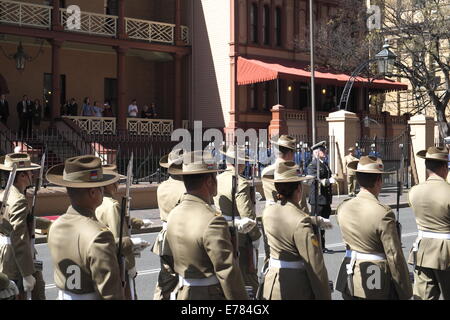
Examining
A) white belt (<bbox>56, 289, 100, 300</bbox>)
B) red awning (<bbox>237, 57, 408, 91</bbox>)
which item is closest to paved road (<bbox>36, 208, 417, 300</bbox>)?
white belt (<bbox>56, 289, 100, 300</bbox>)

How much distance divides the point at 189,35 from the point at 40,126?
27.8 ft

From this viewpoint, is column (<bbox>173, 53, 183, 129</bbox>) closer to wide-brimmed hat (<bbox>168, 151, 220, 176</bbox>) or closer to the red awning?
the red awning

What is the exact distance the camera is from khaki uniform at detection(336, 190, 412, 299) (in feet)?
18.5

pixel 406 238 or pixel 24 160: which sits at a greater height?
pixel 24 160

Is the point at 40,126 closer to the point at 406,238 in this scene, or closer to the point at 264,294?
the point at 406,238

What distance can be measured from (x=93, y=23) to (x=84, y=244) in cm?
2682

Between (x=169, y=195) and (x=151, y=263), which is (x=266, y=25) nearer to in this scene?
(x=151, y=263)

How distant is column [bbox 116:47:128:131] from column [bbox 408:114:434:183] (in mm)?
11928

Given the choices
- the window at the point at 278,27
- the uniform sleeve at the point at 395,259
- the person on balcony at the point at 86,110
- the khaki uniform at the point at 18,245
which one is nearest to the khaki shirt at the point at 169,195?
the khaki uniform at the point at 18,245

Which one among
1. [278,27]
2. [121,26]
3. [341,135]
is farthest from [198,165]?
[278,27]

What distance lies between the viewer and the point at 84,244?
452cm

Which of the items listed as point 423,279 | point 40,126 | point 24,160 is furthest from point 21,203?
point 40,126

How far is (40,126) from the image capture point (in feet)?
93.0
